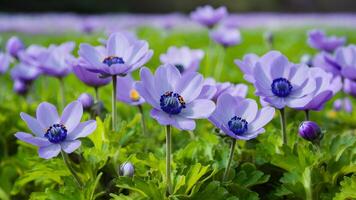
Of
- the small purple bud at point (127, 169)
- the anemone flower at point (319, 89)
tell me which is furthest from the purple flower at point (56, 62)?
the anemone flower at point (319, 89)

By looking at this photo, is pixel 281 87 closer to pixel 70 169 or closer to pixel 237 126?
pixel 237 126

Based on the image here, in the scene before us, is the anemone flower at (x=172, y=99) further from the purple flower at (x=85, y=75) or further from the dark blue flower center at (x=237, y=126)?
the purple flower at (x=85, y=75)

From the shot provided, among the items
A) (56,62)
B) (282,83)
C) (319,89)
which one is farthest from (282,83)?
(56,62)


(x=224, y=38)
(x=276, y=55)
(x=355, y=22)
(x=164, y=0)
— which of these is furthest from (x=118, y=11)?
(x=276, y=55)

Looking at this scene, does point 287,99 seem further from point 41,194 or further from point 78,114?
point 41,194

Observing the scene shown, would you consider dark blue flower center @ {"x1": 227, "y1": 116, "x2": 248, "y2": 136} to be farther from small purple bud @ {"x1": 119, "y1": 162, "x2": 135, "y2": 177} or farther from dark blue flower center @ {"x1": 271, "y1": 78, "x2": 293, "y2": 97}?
small purple bud @ {"x1": 119, "y1": 162, "x2": 135, "y2": 177}

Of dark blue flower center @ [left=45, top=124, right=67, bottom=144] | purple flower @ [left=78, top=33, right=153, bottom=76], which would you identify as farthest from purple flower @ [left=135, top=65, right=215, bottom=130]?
dark blue flower center @ [left=45, top=124, right=67, bottom=144]
